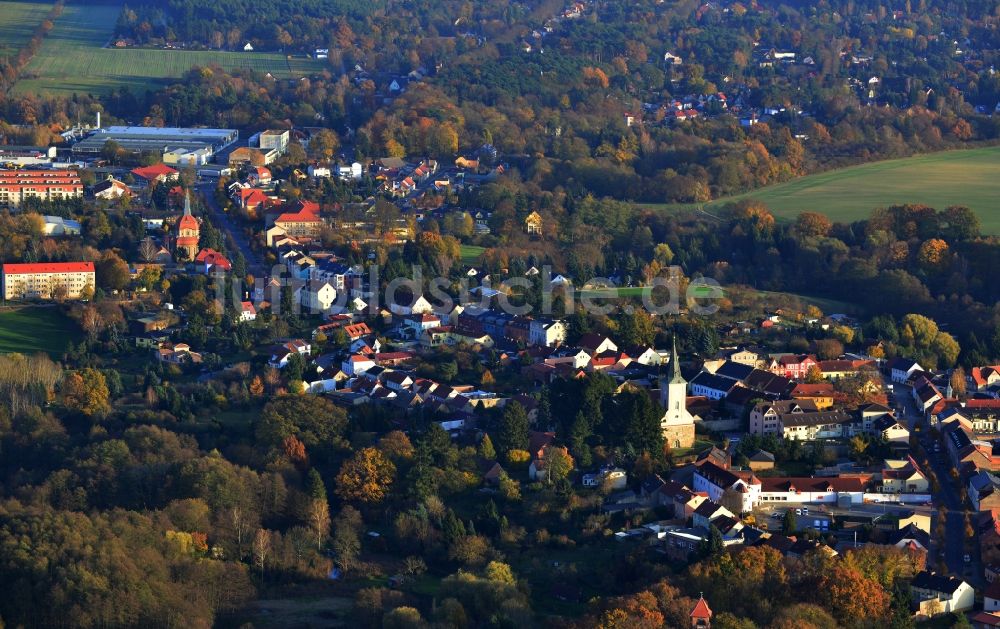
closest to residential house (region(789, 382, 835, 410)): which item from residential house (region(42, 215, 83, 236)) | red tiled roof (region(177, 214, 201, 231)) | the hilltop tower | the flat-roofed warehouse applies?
the hilltop tower

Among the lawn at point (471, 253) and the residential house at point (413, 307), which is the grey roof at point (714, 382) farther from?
the lawn at point (471, 253)

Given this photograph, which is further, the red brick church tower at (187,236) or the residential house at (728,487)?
the red brick church tower at (187,236)

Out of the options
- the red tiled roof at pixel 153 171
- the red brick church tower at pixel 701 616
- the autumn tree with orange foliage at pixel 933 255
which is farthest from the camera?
the red tiled roof at pixel 153 171

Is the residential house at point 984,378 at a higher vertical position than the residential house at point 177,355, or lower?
higher

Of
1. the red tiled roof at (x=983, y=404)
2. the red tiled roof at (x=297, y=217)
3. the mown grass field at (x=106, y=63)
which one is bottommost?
the red tiled roof at (x=983, y=404)

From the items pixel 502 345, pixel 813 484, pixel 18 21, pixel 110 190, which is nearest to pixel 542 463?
pixel 813 484

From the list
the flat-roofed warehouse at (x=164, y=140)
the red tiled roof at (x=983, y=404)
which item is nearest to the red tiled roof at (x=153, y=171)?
the flat-roofed warehouse at (x=164, y=140)

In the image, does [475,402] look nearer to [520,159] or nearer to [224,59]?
[520,159]

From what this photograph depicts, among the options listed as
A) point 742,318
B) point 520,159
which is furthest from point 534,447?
point 520,159
